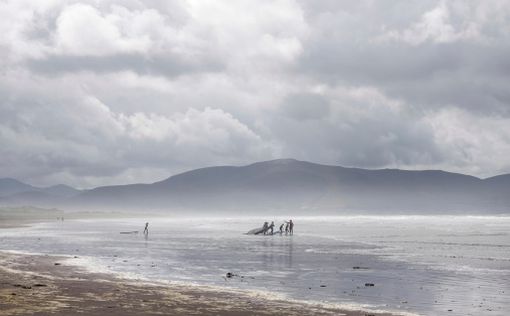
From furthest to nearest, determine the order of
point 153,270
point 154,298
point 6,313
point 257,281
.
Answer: point 153,270, point 257,281, point 154,298, point 6,313

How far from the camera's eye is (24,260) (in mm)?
33844

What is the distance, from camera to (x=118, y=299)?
20.1m

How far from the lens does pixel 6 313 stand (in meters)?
16.5

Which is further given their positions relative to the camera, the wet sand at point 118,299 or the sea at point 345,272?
the sea at point 345,272

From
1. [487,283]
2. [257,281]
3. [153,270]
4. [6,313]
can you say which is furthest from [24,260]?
[487,283]

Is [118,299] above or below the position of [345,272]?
below

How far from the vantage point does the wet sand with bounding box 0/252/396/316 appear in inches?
708

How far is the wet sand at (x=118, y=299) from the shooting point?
17984 mm

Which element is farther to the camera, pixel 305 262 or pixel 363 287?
pixel 305 262

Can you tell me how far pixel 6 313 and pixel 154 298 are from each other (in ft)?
17.7

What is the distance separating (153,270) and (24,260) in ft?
28.2

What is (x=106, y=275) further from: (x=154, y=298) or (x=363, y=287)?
(x=363, y=287)

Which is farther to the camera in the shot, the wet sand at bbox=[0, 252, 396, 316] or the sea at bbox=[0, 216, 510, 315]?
the sea at bbox=[0, 216, 510, 315]

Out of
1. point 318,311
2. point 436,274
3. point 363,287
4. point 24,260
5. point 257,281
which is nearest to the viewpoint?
point 318,311
